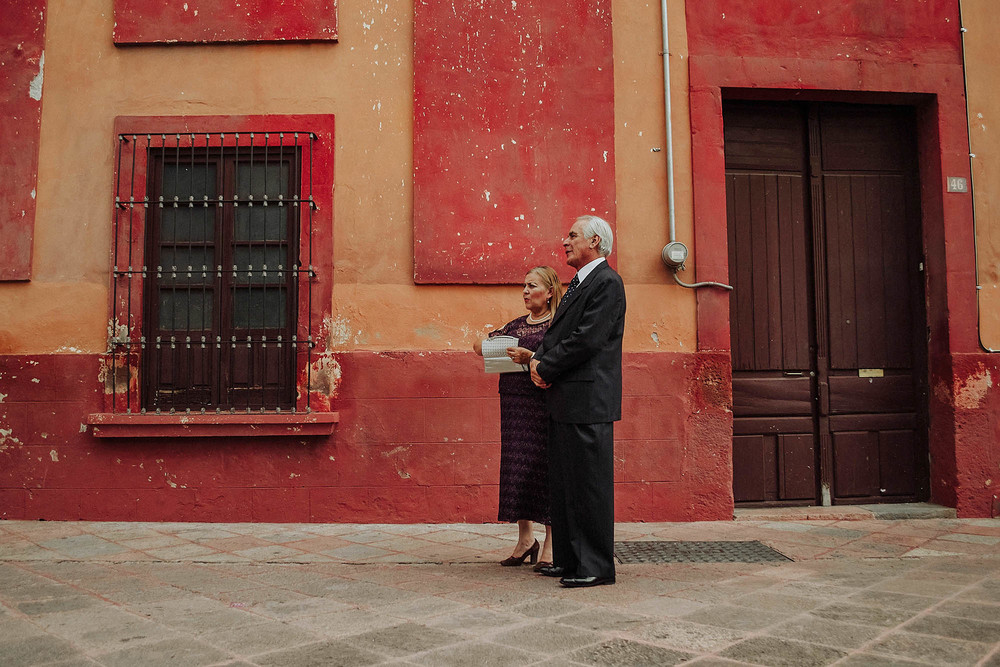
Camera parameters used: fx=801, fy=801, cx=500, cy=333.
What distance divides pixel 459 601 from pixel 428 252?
290 cm

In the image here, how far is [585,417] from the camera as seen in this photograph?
12.7ft

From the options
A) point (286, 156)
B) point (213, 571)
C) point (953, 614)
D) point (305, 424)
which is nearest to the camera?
point (953, 614)

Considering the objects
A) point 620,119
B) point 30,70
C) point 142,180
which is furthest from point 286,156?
point 620,119

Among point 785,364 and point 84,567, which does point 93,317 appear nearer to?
point 84,567

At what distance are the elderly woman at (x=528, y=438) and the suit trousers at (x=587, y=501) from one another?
12.9 inches

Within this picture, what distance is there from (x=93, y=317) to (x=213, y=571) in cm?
252

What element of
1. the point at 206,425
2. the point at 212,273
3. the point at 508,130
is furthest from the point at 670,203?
the point at 206,425

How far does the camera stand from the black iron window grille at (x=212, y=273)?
579 centimetres

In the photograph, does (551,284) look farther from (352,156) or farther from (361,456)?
(352,156)

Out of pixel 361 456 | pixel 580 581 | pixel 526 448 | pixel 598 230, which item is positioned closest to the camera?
pixel 580 581

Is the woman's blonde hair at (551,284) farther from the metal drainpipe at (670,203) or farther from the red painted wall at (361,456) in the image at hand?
the metal drainpipe at (670,203)

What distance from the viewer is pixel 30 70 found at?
234 inches

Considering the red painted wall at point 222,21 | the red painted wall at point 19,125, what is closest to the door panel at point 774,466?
the red painted wall at point 222,21

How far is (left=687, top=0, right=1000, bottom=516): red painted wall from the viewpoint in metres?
5.98
